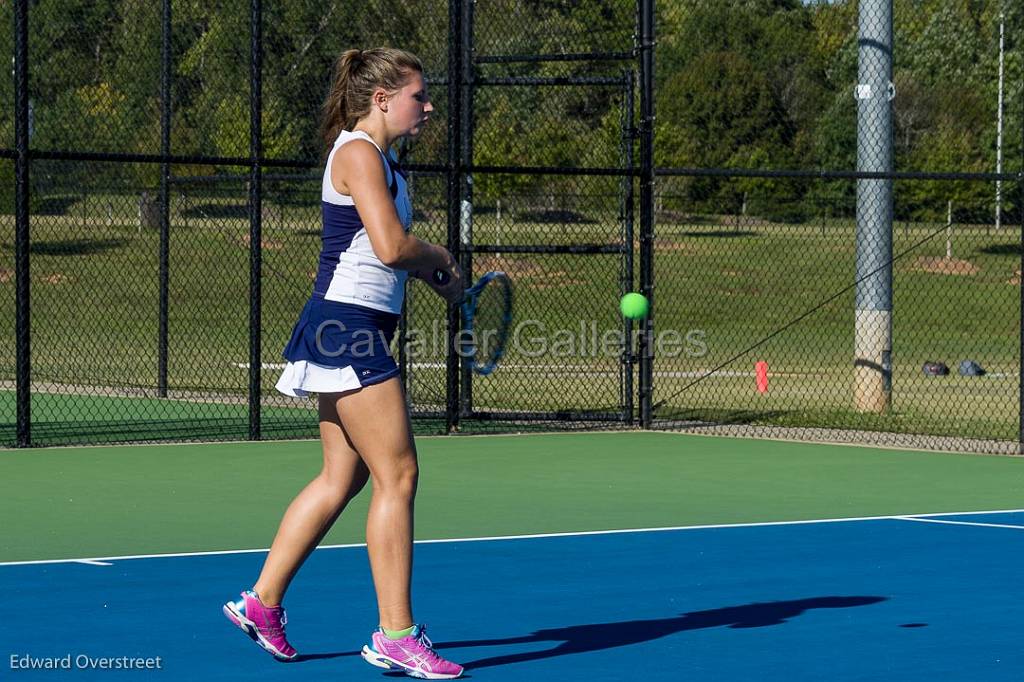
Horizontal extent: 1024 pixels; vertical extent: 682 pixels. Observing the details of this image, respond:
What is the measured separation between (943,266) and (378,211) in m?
30.9

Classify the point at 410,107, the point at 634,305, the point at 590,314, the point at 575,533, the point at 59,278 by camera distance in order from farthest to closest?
the point at 59,278, the point at 590,314, the point at 634,305, the point at 575,533, the point at 410,107

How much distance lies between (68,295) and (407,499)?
2454cm

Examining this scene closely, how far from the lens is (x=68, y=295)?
29.5m

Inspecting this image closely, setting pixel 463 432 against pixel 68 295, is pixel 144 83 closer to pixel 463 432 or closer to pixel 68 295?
pixel 68 295

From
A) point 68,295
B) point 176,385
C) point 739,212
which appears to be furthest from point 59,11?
point 739,212

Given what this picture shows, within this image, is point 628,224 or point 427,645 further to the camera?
point 628,224

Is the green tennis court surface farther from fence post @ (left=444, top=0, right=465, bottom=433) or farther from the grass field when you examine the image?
the grass field

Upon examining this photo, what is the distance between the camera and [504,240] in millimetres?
31172

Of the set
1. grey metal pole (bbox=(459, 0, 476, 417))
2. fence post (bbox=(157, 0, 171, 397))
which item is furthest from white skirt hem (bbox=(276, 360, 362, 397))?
fence post (bbox=(157, 0, 171, 397))

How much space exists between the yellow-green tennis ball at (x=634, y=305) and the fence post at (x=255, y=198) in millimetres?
2571

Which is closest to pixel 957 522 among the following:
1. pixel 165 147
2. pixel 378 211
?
pixel 378 211

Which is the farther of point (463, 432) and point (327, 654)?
point (463, 432)

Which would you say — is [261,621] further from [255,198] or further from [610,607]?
[255,198]

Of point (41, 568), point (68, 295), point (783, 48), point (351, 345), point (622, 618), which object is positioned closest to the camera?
point (351, 345)
